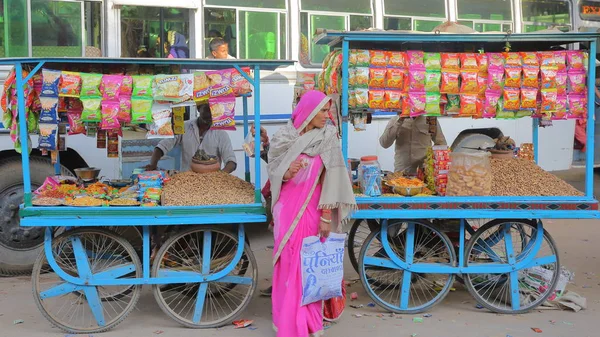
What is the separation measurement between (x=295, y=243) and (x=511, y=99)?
1.94m

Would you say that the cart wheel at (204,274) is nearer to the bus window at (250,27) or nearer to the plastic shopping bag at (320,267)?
the plastic shopping bag at (320,267)

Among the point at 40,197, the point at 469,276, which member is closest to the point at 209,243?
the point at 40,197

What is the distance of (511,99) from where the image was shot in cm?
515

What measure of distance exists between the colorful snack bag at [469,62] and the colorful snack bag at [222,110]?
171 cm

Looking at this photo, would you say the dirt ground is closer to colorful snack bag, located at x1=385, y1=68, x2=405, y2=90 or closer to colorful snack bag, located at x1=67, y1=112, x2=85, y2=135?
colorful snack bag, located at x1=67, y1=112, x2=85, y2=135

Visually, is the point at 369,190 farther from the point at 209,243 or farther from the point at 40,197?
the point at 40,197

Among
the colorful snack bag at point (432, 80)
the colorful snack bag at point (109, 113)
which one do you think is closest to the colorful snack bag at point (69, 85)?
the colorful snack bag at point (109, 113)

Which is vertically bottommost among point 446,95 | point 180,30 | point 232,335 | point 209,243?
point 232,335

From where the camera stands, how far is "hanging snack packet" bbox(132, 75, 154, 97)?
15.6 ft

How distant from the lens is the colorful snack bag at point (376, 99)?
5.06 m

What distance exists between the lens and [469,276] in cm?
530

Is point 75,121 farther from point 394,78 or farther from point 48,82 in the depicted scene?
point 394,78

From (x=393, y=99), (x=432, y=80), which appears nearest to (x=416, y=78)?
(x=432, y=80)

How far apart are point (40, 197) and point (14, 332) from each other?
0.97m
